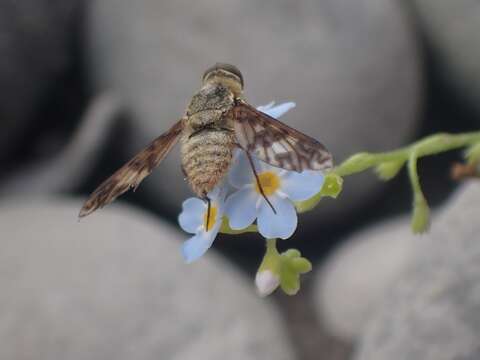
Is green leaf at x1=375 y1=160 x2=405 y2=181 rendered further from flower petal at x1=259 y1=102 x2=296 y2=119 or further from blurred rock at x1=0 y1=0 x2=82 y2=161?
blurred rock at x1=0 y1=0 x2=82 y2=161

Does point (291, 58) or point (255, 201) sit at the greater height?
point (255, 201)

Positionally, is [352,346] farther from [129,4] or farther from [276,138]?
[276,138]

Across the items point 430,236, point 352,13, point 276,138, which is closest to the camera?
point 276,138

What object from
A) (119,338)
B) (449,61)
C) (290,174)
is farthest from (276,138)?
(449,61)

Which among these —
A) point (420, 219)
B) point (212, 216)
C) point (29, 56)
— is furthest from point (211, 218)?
point (29, 56)

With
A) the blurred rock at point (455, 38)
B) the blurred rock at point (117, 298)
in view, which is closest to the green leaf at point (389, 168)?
the blurred rock at point (117, 298)

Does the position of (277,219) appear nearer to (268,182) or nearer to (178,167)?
(268,182)

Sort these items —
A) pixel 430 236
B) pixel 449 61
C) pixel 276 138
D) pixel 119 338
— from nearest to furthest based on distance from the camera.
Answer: pixel 276 138
pixel 430 236
pixel 119 338
pixel 449 61
